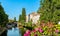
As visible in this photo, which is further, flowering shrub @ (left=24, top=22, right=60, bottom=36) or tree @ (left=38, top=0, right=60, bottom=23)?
tree @ (left=38, top=0, right=60, bottom=23)

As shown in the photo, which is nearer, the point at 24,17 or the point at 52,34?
the point at 52,34

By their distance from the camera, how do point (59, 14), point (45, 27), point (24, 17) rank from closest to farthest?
point (45, 27) < point (59, 14) < point (24, 17)

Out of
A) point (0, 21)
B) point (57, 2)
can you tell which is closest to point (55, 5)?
point (57, 2)

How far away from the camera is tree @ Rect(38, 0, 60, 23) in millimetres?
58969

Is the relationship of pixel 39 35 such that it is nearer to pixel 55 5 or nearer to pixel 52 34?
pixel 52 34

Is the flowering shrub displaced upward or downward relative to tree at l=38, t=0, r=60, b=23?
upward

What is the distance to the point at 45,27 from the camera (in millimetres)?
18047

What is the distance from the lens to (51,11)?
59750mm

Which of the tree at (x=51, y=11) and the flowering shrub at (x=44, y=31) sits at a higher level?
the flowering shrub at (x=44, y=31)

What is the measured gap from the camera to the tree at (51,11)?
193 ft

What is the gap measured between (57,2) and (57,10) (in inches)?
74.3

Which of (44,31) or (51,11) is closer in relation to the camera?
(44,31)

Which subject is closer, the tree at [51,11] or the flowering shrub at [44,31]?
the flowering shrub at [44,31]

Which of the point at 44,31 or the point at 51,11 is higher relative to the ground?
the point at 44,31
